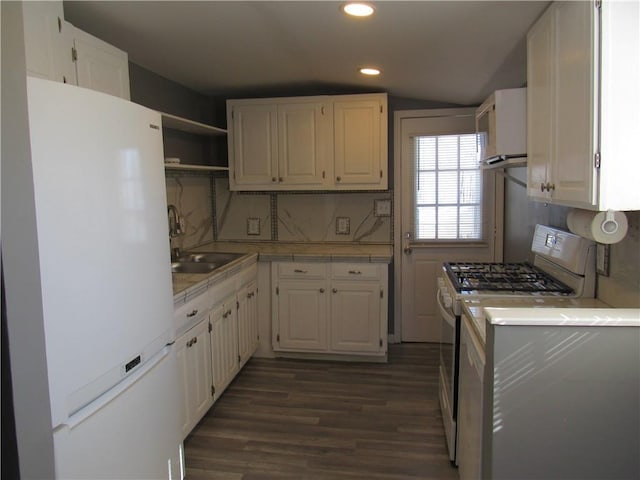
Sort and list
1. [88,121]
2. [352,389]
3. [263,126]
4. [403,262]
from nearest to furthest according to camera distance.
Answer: [88,121]
[352,389]
[263,126]
[403,262]

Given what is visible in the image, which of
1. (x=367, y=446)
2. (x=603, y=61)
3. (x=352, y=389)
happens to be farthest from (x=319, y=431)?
(x=603, y=61)

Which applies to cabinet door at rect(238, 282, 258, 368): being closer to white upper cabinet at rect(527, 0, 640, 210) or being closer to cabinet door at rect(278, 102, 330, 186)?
cabinet door at rect(278, 102, 330, 186)

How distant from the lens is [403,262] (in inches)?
165

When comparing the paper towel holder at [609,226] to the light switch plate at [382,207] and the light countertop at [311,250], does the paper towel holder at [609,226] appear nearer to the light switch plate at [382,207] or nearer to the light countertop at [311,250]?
the light countertop at [311,250]

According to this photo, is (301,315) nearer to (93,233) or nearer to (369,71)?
(369,71)

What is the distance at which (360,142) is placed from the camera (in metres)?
3.78

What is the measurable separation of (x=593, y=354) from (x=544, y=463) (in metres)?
0.36

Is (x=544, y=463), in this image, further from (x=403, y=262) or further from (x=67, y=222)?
(x=403, y=262)

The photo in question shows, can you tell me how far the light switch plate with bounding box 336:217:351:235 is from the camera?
420cm

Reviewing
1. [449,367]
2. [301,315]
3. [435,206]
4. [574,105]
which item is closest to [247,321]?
[301,315]

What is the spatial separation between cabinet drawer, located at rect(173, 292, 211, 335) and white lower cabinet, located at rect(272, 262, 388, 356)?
40.9 inches

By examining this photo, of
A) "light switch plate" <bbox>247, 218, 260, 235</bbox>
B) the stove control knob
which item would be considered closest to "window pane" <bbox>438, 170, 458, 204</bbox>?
"light switch plate" <bbox>247, 218, 260, 235</bbox>

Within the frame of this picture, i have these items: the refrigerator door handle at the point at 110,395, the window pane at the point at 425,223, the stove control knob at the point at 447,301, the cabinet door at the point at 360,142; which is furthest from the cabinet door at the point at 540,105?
the window pane at the point at 425,223

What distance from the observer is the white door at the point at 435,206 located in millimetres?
4016
